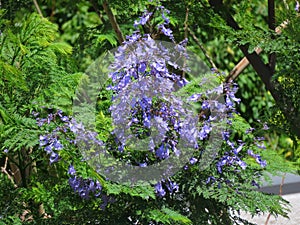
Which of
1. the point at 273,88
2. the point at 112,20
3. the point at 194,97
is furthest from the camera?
the point at 112,20

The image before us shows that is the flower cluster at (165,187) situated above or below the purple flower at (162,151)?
below

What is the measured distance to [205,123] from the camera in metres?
2.39

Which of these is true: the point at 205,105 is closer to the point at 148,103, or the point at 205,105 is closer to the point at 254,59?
the point at 148,103

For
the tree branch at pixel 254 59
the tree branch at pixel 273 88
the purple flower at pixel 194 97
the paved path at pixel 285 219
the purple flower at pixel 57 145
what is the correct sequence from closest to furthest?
the purple flower at pixel 57 145
the purple flower at pixel 194 97
the tree branch at pixel 273 88
the tree branch at pixel 254 59
the paved path at pixel 285 219

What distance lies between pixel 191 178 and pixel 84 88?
1.79ft

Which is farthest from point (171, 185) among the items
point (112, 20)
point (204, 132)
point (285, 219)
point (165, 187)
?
point (285, 219)

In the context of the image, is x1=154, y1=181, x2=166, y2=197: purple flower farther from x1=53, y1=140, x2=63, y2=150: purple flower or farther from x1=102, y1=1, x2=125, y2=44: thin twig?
x1=102, y1=1, x2=125, y2=44: thin twig

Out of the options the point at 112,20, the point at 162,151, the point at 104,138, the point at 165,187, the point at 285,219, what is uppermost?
the point at 112,20

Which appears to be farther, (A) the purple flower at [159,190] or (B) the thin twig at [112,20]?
(B) the thin twig at [112,20]

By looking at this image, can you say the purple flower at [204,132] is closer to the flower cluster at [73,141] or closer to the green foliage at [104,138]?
the green foliage at [104,138]

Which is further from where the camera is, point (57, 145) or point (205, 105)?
point (205, 105)

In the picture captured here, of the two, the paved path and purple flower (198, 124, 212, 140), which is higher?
purple flower (198, 124, 212, 140)

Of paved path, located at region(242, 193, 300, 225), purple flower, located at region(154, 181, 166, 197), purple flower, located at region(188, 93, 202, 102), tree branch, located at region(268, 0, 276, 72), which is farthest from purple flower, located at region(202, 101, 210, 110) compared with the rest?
paved path, located at region(242, 193, 300, 225)

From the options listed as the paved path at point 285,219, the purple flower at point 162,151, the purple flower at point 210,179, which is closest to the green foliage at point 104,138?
the purple flower at point 210,179
